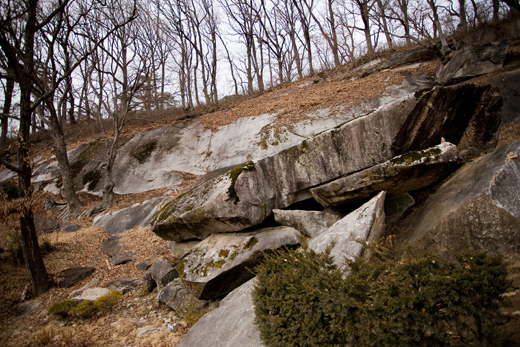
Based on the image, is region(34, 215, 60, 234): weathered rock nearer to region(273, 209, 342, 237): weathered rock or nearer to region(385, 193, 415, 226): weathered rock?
region(273, 209, 342, 237): weathered rock

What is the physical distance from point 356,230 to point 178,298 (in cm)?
362

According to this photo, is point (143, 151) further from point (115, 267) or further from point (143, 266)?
point (143, 266)

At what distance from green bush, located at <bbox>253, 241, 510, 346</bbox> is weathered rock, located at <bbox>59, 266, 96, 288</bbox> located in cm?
626

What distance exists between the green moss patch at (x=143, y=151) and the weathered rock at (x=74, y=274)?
800 centimetres

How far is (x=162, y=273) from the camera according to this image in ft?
20.0

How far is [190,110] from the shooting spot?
65.3 ft

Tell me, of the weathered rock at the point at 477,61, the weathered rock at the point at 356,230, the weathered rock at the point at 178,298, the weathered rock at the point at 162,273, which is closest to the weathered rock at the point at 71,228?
the weathered rock at the point at 162,273

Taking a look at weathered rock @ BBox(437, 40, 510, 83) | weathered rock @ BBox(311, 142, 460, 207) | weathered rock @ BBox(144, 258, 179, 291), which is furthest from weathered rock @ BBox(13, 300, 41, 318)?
weathered rock @ BBox(437, 40, 510, 83)

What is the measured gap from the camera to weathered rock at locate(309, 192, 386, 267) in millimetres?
→ 3932

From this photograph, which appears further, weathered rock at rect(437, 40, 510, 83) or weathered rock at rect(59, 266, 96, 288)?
weathered rock at rect(437, 40, 510, 83)

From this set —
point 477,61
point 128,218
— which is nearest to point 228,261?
point 128,218

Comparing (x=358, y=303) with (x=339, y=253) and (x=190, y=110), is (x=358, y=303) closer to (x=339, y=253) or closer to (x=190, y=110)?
(x=339, y=253)

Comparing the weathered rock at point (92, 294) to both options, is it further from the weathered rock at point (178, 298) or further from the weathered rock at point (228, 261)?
the weathered rock at point (228, 261)

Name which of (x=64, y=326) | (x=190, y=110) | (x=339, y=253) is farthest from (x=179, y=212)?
(x=190, y=110)
